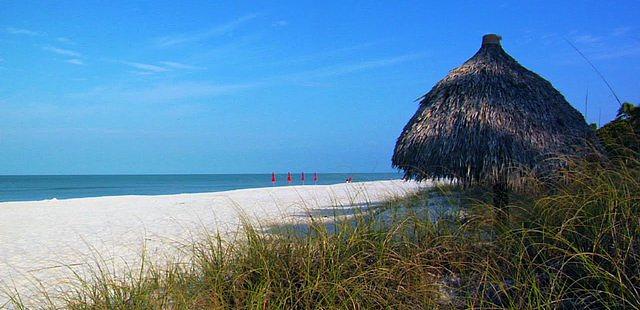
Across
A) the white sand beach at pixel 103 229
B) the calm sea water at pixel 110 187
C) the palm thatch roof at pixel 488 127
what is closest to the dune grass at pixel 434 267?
the white sand beach at pixel 103 229

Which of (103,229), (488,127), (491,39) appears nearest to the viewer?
(488,127)

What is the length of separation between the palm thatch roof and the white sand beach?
0.69 meters

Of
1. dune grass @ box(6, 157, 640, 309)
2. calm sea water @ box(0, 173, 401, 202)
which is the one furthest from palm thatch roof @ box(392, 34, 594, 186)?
calm sea water @ box(0, 173, 401, 202)

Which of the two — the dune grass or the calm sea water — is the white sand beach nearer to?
the dune grass

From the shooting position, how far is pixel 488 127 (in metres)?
7.76

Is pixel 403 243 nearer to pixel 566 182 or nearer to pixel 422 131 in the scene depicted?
pixel 566 182

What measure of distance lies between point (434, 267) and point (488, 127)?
4193 millimetres

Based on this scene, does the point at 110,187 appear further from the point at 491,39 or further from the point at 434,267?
the point at 434,267

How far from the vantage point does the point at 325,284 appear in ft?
12.8

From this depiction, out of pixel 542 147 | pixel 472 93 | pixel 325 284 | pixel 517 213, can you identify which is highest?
pixel 472 93

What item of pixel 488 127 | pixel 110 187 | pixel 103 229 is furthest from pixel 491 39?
pixel 110 187

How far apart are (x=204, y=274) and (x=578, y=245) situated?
2.54 m

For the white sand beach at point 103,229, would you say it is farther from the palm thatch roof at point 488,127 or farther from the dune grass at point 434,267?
the palm thatch roof at point 488,127

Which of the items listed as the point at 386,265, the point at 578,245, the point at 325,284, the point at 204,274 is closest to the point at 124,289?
the point at 204,274
